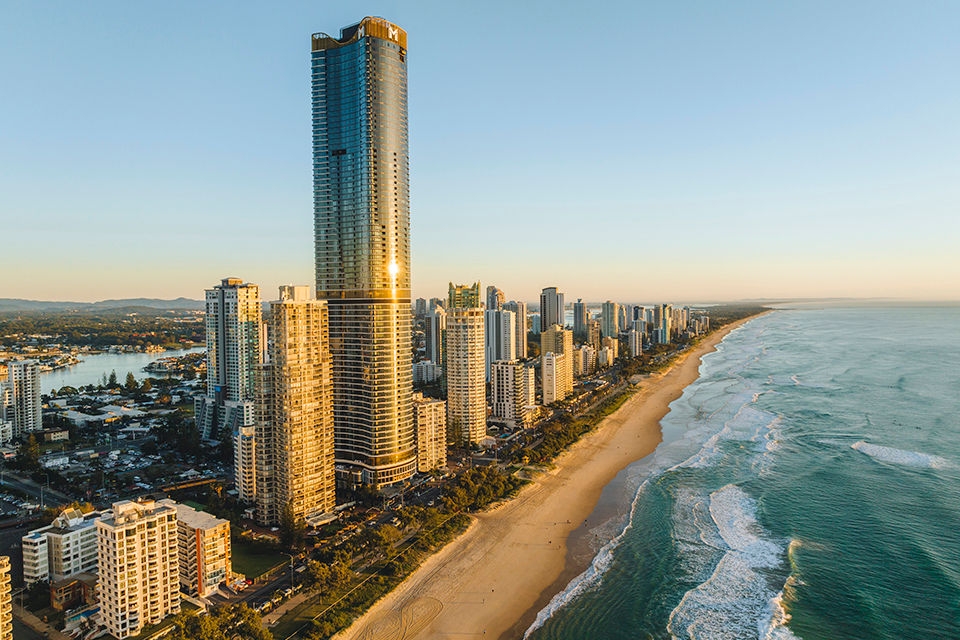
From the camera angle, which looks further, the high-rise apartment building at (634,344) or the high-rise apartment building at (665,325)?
the high-rise apartment building at (665,325)

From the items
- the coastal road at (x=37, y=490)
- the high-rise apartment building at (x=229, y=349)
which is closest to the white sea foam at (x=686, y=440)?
the coastal road at (x=37, y=490)

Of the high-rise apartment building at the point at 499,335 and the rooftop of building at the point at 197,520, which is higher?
the high-rise apartment building at the point at 499,335

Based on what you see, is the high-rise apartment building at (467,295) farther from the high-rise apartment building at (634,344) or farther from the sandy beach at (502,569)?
the high-rise apartment building at (634,344)

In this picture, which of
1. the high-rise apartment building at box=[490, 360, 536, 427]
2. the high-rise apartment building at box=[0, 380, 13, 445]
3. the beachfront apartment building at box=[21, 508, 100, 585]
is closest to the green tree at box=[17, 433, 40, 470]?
the high-rise apartment building at box=[0, 380, 13, 445]

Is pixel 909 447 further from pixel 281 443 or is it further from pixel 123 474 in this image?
pixel 123 474

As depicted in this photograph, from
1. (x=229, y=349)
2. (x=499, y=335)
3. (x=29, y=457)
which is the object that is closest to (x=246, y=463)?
(x=29, y=457)

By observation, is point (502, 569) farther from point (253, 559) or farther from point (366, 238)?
point (366, 238)
